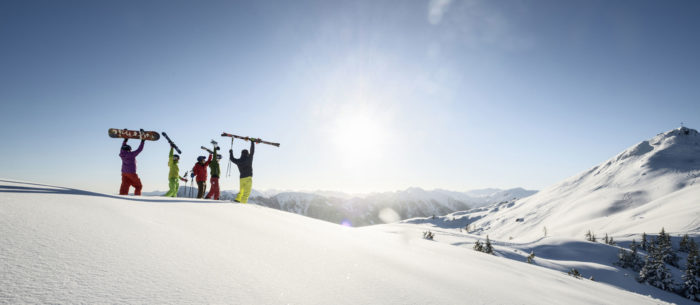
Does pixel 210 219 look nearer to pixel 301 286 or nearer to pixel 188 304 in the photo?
pixel 301 286

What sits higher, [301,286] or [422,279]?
[301,286]

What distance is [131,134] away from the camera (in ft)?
26.5

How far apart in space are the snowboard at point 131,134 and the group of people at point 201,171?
17 centimetres

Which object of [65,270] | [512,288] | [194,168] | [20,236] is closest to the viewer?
[65,270]

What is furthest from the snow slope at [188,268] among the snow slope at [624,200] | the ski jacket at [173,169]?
the snow slope at [624,200]

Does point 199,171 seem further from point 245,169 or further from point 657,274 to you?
point 657,274

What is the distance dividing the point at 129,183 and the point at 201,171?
2.95 metres

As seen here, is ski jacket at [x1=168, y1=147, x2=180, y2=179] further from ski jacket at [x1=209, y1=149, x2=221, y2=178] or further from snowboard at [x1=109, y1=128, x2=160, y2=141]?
snowboard at [x1=109, y1=128, x2=160, y2=141]

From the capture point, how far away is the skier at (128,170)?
799 centimetres

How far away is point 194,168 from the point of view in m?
10.9

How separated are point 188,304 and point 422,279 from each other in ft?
6.56

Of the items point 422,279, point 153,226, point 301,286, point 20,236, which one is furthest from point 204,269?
point 422,279

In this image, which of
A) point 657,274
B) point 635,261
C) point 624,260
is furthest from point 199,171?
point 635,261

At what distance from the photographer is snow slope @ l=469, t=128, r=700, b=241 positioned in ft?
169
